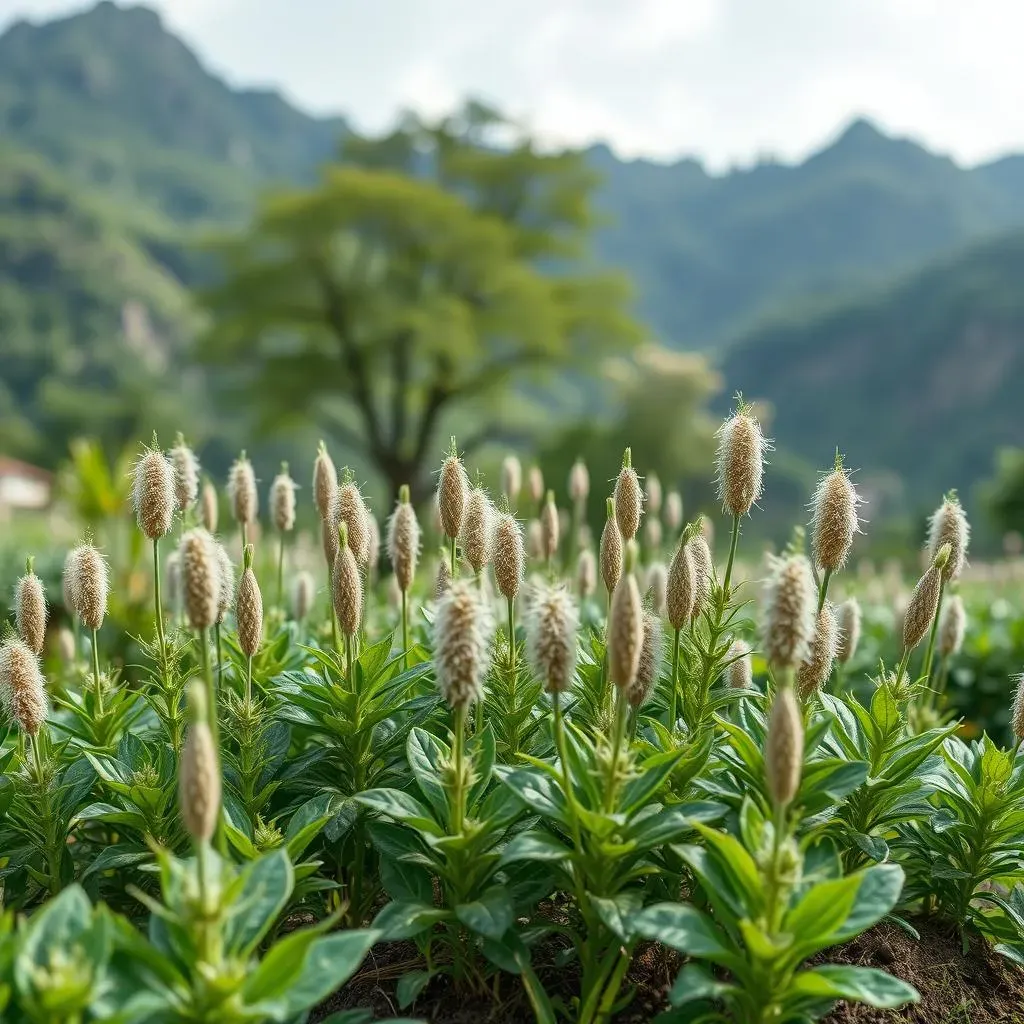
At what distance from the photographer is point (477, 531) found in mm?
2750

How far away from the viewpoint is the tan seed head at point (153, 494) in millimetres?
2602

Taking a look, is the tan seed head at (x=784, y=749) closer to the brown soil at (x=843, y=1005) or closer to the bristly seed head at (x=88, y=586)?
the brown soil at (x=843, y=1005)

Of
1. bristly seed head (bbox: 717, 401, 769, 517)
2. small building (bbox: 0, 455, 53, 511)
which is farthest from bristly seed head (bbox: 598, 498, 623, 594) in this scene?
small building (bbox: 0, 455, 53, 511)

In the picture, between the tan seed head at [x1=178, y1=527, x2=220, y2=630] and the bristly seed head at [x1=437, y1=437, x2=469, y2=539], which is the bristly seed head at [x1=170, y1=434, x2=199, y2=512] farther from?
the tan seed head at [x1=178, y1=527, x2=220, y2=630]

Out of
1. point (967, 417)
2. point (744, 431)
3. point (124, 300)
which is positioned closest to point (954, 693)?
point (744, 431)

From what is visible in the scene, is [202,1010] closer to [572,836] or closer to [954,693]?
[572,836]

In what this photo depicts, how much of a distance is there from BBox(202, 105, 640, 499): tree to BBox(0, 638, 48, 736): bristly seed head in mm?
32539

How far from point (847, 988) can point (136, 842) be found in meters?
1.98

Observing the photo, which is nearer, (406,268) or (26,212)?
(406,268)

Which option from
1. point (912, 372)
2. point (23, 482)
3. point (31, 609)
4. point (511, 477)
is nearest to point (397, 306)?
point (511, 477)

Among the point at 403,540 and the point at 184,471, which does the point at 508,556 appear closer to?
the point at 403,540

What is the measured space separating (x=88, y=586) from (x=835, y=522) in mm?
2214

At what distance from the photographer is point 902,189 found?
611ft

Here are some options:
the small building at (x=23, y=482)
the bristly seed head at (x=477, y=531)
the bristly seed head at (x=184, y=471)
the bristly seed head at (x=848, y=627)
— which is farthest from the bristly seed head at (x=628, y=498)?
the small building at (x=23, y=482)
